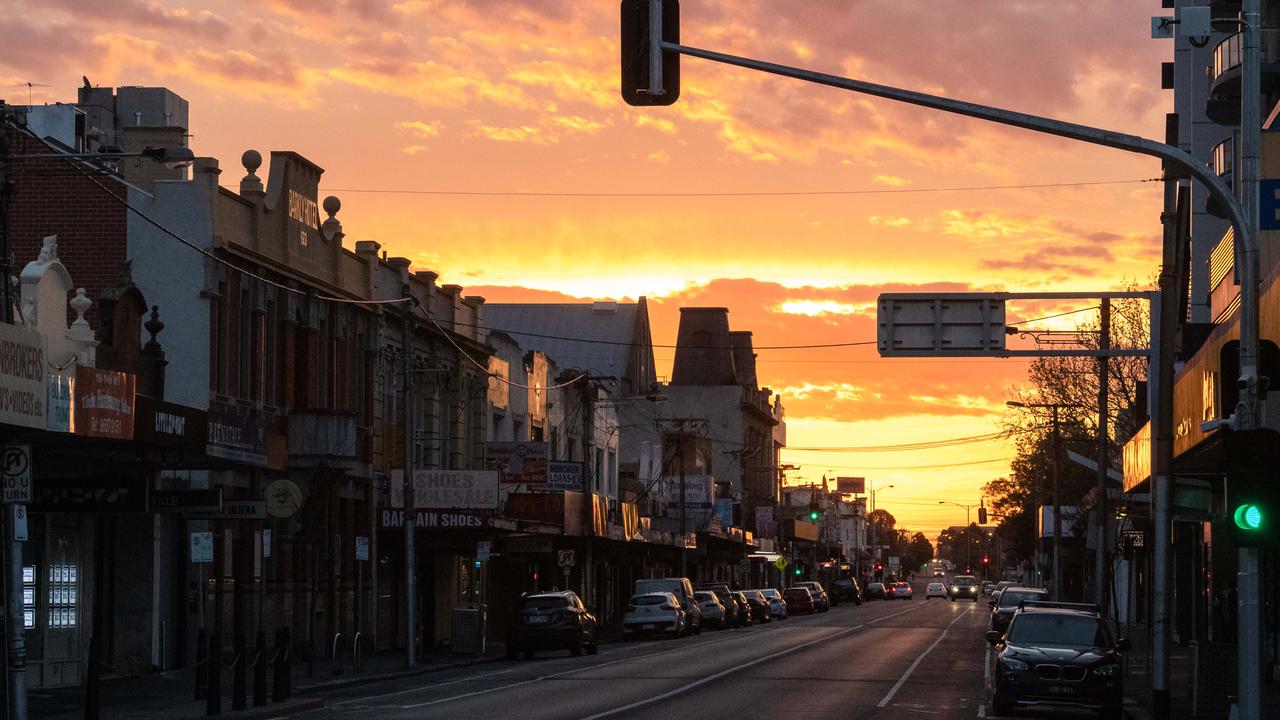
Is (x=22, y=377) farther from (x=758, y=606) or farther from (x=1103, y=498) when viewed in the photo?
(x=758, y=606)

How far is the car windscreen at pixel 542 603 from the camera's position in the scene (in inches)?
1747

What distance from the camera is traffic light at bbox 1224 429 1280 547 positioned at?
15.3 m

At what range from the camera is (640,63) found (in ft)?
49.4

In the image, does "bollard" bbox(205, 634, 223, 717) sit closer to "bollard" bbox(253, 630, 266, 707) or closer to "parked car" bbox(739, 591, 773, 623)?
"bollard" bbox(253, 630, 266, 707)

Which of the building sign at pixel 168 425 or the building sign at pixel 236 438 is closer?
the building sign at pixel 168 425

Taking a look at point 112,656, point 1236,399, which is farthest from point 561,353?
point 1236,399

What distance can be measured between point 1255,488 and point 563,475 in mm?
42236

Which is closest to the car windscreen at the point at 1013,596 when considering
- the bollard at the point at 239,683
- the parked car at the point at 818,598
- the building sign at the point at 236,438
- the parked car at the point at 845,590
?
the building sign at the point at 236,438

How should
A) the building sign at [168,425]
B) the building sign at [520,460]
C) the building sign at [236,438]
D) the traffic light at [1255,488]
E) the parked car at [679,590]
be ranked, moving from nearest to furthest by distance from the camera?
the traffic light at [1255,488] → the building sign at [168,425] → the building sign at [236,438] → the building sign at [520,460] → the parked car at [679,590]

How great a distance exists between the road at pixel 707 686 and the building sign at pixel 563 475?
8.69m

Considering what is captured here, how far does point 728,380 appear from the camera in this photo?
406 ft

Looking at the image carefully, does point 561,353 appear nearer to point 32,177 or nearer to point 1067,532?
point 1067,532

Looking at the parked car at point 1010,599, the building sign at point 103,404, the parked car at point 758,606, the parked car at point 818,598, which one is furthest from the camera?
the parked car at point 818,598

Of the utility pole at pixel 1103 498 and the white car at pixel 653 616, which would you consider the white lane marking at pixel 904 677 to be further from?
the white car at pixel 653 616
